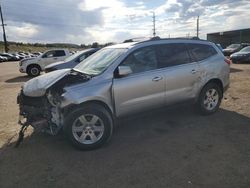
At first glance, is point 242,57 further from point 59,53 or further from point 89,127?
point 89,127

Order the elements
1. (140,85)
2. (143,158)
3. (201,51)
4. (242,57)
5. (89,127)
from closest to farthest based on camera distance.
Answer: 1. (143,158)
2. (89,127)
3. (140,85)
4. (201,51)
5. (242,57)

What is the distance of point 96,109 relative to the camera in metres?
5.26

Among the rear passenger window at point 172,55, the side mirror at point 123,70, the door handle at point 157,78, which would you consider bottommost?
the door handle at point 157,78

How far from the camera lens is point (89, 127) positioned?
5297 mm

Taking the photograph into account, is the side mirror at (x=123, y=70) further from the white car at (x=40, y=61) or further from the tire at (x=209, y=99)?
the white car at (x=40, y=61)

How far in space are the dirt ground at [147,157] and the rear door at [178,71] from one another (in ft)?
1.67

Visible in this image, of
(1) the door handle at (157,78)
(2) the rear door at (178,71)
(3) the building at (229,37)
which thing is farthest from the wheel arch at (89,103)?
(3) the building at (229,37)

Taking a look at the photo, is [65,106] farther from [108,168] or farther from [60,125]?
[108,168]

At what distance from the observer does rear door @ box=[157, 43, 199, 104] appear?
620cm

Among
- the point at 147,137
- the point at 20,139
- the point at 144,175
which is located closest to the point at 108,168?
the point at 144,175

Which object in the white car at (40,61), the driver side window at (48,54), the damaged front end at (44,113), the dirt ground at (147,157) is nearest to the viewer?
the dirt ground at (147,157)

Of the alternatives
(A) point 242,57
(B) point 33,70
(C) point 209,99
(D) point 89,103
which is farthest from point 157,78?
(A) point 242,57

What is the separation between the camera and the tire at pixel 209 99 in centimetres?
693

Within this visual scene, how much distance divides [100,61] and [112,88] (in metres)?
0.88
